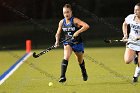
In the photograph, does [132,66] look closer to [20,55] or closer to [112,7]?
[20,55]

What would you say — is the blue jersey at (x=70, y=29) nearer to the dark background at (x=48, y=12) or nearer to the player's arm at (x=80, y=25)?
the player's arm at (x=80, y=25)

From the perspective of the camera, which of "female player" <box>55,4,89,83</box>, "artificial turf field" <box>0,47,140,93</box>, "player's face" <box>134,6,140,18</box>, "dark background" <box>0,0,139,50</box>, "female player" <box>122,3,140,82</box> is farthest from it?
"dark background" <box>0,0,139,50</box>

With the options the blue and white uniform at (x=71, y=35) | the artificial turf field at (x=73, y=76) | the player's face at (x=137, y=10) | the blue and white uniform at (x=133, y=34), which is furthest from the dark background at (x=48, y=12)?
the player's face at (x=137, y=10)

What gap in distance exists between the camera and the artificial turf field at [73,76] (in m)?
11.8

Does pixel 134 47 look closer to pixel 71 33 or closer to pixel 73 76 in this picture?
pixel 71 33

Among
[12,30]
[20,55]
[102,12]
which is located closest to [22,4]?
[12,30]

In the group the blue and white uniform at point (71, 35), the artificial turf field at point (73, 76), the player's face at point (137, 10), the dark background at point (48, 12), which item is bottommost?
the dark background at point (48, 12)

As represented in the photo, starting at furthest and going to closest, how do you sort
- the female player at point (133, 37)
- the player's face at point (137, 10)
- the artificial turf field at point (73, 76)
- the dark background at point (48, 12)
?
the dark background at point (48, 12) < the female player at point (133, 37) < the player's face at point (137, 10) < the artificial turf field at point (73, 76)

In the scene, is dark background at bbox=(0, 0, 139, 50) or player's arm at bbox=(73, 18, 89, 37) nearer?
player's arm at bbox=(73, 18, 89, 37)

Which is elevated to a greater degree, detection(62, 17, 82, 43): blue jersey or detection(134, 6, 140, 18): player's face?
detection(134, 6, 140, 18): player's face

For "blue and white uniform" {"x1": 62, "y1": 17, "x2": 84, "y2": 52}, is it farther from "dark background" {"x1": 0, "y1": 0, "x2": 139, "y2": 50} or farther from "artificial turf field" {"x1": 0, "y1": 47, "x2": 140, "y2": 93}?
"dark background" {"x1": 0, "y1": 0, "x2": 139, "y2": 50}

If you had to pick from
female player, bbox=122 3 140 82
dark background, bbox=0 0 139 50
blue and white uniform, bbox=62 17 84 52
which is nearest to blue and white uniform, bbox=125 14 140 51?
female player, bbox=122 3 140 82

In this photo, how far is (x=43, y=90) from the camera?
11766 millimetres

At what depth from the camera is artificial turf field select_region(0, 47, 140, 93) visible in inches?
465
